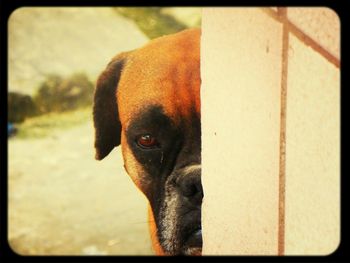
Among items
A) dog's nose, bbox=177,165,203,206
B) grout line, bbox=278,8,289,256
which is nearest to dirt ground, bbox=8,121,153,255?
dog's nose, bbox=177,165,203,206

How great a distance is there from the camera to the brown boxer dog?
6.20 feet

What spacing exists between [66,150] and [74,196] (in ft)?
0.79

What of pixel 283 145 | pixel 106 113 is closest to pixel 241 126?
pixel 283 145

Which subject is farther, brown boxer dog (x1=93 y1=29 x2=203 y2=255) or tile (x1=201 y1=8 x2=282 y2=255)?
brown boxer dog (x1=93 y1=29 x2=203 y2=255)

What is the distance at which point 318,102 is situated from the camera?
3.65 feet

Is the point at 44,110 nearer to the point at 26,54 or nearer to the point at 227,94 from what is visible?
the point at 26,54

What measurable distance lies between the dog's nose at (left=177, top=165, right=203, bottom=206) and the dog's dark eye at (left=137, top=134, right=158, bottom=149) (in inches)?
9.3

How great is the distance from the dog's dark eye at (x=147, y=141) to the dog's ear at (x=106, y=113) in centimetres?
14

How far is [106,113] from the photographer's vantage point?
6.84ft

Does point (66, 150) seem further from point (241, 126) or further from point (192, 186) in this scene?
point (241, 126)

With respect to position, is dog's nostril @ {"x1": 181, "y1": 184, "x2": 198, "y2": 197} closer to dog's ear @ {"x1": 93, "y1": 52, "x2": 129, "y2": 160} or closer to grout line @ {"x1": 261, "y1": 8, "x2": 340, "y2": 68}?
dog's ear @ {"x1": 93, "y1": 52, "x2": 129, "y2": 160}

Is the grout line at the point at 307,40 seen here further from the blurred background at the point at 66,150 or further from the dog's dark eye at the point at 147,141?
the dog's dark eye at the point at 147,141

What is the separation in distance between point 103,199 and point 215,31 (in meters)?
1.19
